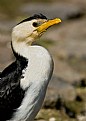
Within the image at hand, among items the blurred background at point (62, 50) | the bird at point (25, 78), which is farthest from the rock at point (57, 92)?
the bird at point (25, 78)

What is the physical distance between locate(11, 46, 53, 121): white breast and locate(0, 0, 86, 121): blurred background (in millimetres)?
2088

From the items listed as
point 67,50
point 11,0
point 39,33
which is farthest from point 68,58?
point 11,0

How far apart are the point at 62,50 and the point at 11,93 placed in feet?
29.0

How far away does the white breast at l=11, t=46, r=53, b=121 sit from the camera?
5.31 meters

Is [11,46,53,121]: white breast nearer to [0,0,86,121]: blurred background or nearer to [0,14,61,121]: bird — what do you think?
[0,14,61,121]: bird

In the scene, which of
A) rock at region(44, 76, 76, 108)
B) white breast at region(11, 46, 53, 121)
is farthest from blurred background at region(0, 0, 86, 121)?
white breast at region(11, 46, 53, 121)

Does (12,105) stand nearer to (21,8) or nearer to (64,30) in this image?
(64,30)

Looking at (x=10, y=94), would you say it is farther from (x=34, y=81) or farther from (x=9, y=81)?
(x=34, y=81)

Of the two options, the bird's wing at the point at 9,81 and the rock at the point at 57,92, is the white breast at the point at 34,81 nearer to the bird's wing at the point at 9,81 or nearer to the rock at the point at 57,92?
the bird's wing at the point at 9,81

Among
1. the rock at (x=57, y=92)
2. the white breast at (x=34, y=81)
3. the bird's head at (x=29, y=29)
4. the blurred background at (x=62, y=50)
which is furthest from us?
the blurred background at (x=62, y=50)

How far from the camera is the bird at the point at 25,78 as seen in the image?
17.5 feet

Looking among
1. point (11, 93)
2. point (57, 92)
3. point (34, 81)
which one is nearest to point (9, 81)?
point (11, 93)

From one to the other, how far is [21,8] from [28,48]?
15.7 meters

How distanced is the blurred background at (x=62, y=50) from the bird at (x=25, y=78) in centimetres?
210
